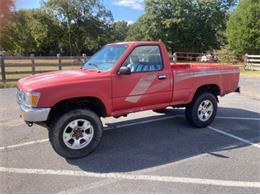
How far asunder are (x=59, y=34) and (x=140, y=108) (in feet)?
174

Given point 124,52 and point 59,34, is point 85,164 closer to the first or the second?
point 124,52

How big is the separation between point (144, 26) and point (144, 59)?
125 feet

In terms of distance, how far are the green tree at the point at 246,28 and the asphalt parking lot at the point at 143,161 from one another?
24.2 m

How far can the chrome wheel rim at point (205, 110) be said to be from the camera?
655cm

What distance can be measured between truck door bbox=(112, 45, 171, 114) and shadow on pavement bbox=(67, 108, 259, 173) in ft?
2.16

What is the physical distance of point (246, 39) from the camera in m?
29.0

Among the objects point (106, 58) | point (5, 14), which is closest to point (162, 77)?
point (106, 58)

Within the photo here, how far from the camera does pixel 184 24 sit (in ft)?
137

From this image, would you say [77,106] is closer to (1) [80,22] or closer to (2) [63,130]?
(2) [63,130]

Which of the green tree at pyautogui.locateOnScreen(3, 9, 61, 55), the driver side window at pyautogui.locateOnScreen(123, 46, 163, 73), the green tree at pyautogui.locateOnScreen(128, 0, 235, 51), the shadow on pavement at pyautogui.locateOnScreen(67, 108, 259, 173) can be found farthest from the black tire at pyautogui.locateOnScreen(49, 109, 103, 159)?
the green tree at pyautogui.locateOnScreen(3, 9, 61, 55)

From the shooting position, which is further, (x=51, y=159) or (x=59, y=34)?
(x=59, y=34)

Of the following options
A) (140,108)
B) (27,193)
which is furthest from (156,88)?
(27,193)

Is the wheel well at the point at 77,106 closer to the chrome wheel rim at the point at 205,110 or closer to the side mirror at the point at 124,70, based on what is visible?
the side mirror at the point at 124,70

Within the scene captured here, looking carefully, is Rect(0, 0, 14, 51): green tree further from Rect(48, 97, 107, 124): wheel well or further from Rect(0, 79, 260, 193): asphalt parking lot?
Rect(48, 97, 107, 124): wheel well
